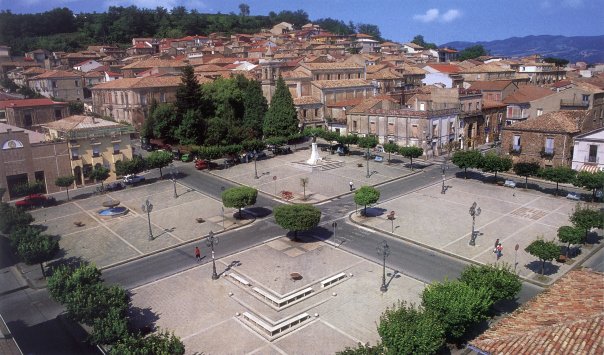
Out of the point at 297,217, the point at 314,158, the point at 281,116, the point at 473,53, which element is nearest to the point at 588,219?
the point at 297,217

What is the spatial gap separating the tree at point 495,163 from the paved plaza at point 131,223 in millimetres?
24198

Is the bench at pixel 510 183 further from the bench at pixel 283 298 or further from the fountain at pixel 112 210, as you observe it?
the fountain at pixel 112 210

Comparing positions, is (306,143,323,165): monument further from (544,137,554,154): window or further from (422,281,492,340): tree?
(422,281,492,340): tree

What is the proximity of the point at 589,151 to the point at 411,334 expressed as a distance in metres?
37.3

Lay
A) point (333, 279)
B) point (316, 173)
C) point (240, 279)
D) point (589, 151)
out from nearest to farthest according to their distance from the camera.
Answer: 1. point (333, 279)
2. point (240, 279)
3. point (589, 151)
4. point (316, 173)

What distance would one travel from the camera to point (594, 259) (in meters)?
29.3

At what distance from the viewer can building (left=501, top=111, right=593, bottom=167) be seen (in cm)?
4653

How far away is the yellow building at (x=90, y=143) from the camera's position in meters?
47.6

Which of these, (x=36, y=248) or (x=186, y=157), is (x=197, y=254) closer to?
(x=36, y=248)

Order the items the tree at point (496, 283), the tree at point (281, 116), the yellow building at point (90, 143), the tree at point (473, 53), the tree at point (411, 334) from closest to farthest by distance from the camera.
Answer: the tree at point (411, 334), the tree at point (496, 283), the yellow building at point (90, 143), the tree at point (281, 116), the tree at point (473, 53)

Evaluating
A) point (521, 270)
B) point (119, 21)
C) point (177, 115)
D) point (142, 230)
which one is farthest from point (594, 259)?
point (119, 21)

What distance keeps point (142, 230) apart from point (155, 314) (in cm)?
1349

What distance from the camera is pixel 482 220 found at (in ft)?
119

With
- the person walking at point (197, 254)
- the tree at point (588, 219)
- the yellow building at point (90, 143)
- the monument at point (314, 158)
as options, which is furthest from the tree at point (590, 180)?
the yellow building at point (90, 143)
